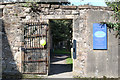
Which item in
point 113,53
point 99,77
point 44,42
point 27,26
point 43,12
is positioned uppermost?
point 43,12

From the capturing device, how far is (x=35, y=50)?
20.3 feet

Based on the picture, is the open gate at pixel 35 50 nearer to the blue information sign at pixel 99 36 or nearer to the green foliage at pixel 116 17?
the blue information sign at pixel 99 36

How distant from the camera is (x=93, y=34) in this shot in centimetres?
600

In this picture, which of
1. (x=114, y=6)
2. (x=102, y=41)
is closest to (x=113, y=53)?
(x=102, y=41)

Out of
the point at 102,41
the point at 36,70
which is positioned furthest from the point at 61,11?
the point at 36,70

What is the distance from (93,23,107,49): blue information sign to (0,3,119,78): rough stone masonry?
16cm

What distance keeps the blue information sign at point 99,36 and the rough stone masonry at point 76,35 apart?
16 centimetres

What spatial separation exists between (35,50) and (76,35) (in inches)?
73.6

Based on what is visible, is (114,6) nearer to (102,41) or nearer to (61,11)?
(102,41)

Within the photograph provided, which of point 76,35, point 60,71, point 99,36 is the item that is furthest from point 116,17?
point 60,71

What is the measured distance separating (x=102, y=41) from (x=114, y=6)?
1577 millimetres

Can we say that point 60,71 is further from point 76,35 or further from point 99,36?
point 99,36

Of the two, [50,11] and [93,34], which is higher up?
[50,11]

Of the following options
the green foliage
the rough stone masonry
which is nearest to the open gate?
the rough stone masonry
